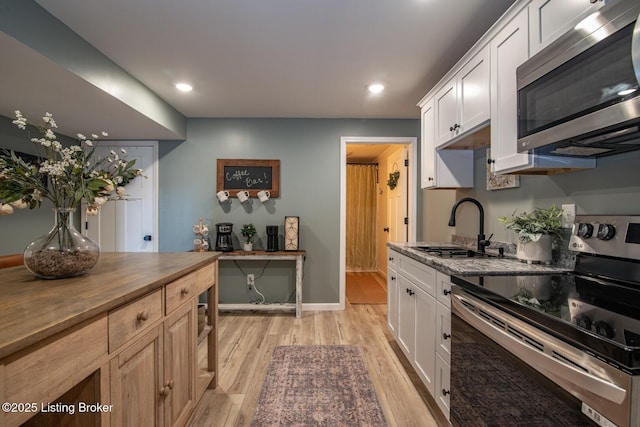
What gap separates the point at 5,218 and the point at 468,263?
3963 millimetres

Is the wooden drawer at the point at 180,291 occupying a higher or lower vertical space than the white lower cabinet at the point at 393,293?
higher

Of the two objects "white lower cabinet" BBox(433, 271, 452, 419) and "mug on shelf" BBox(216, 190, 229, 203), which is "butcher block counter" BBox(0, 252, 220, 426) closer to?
"white lower cabinet" BBox(433, 271, 452, 419)

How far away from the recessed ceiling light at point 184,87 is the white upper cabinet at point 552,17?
2.58 metres

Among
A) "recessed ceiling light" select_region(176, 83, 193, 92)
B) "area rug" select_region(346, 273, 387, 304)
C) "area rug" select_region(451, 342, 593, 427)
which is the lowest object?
"area rug" select_region(346, 273, 387, 304)

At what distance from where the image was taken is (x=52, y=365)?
695 millimetres

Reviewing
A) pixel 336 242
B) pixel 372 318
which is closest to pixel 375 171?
pixel 336 242

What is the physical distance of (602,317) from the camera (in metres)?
0.85

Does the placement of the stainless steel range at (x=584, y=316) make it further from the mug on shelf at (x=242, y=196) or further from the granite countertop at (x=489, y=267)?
the mug on shelf at (x=242, y=196)

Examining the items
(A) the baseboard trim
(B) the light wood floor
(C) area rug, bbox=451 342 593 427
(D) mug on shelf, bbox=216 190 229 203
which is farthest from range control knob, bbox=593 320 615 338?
(D) mug on shelf, bbox=216 190 229 203

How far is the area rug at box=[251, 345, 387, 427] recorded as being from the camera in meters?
1.66

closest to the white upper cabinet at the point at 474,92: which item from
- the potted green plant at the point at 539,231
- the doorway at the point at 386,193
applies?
the potted green plant at the point at 539,231

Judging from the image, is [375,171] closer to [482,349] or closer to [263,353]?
[263,353]

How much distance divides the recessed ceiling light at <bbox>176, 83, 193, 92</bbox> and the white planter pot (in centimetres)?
292

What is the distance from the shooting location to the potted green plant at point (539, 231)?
1517 millimetres
